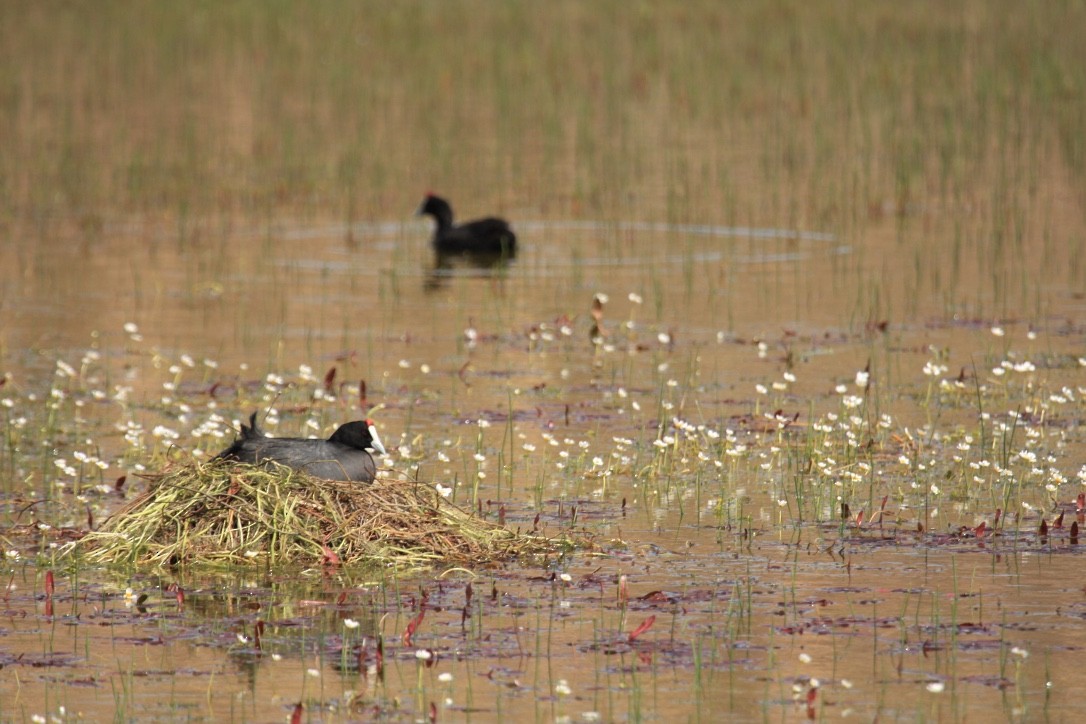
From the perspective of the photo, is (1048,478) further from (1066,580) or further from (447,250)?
(447,250)

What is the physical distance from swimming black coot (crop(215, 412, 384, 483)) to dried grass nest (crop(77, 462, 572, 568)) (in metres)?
0.20

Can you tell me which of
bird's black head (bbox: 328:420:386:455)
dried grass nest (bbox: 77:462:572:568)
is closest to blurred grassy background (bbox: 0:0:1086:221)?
bird's black head (bbox: 328:420:386:455)

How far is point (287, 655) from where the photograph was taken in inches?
331

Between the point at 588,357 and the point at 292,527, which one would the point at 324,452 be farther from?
the point at 588,357

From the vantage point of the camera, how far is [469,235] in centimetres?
2112

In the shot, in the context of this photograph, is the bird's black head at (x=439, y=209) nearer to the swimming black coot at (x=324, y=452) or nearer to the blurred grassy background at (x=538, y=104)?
the blurred grassy background at (x=538, y=104)

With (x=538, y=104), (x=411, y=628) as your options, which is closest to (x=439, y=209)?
(x=538, y=104)

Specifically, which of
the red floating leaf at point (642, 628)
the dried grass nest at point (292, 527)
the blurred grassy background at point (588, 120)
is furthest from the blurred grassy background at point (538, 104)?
the red floating leaf at point (642, 628)

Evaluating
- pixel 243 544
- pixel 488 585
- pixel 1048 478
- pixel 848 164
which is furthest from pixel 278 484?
pixel 848 164

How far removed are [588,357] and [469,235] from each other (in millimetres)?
5769

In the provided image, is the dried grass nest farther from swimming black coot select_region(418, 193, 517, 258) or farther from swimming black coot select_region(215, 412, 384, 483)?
swimming black coot select_region(418, 193, 517, 258)

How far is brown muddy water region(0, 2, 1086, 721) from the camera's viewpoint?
8.34 metres

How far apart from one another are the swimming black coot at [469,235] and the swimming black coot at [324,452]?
9.73 metres

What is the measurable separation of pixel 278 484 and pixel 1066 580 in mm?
3712
